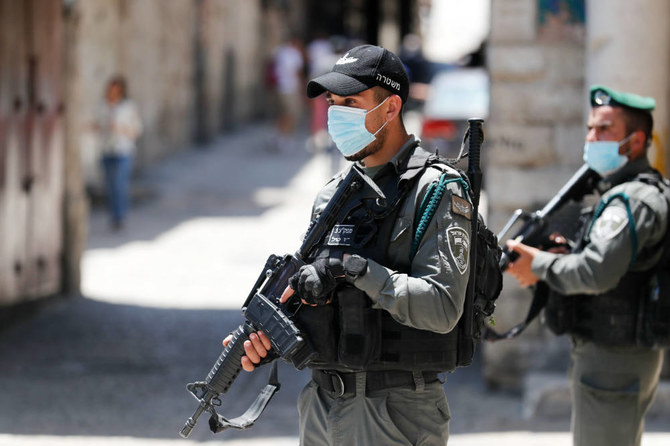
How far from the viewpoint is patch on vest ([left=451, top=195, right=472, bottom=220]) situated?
3186mm

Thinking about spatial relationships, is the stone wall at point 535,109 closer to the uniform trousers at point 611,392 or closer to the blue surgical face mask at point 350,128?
the uniform trousers at point 611,392

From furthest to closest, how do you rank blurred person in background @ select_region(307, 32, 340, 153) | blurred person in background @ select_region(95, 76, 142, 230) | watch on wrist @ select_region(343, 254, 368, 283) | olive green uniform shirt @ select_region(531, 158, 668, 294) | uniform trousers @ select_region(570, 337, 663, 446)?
blurred person in background @ select_region(307, 32, 340, 153), blurred person in background @ select_region(95, 76, 142, 230), uniform trousers @ select_region(570, 337, 663, 446), olive green uniform shirt @ select_region(531, 158, 668, 294), watch on wrist @ select_region(343, 254, 368, 283)

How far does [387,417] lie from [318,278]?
47 cm

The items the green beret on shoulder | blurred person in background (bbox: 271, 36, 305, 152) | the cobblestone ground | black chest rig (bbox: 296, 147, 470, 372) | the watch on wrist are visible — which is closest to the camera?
the watch on wrist

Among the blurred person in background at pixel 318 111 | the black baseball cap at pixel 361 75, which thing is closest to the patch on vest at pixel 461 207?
the black baseball cap at pixel 361 75

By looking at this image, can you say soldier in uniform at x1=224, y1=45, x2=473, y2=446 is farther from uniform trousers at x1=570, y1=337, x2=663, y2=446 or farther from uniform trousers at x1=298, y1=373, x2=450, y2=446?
uniform trousers at x1=570, y1=337, x2=663, y2=446

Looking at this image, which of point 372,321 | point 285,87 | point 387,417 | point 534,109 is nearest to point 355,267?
point 372,321

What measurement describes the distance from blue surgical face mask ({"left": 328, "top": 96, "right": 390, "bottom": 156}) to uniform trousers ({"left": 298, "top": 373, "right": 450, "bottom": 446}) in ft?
2.24

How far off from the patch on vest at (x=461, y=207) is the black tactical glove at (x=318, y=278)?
353mm

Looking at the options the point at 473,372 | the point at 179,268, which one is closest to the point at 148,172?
the point at 179,268

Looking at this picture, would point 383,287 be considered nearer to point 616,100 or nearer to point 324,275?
point 324,275

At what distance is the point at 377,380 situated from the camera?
10.8ft

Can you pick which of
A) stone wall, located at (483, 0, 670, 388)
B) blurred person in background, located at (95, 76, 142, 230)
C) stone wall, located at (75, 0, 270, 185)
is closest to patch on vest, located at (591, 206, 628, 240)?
stone wall, located at (483, 0, 670, 388)

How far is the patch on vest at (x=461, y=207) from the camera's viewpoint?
125 inches
